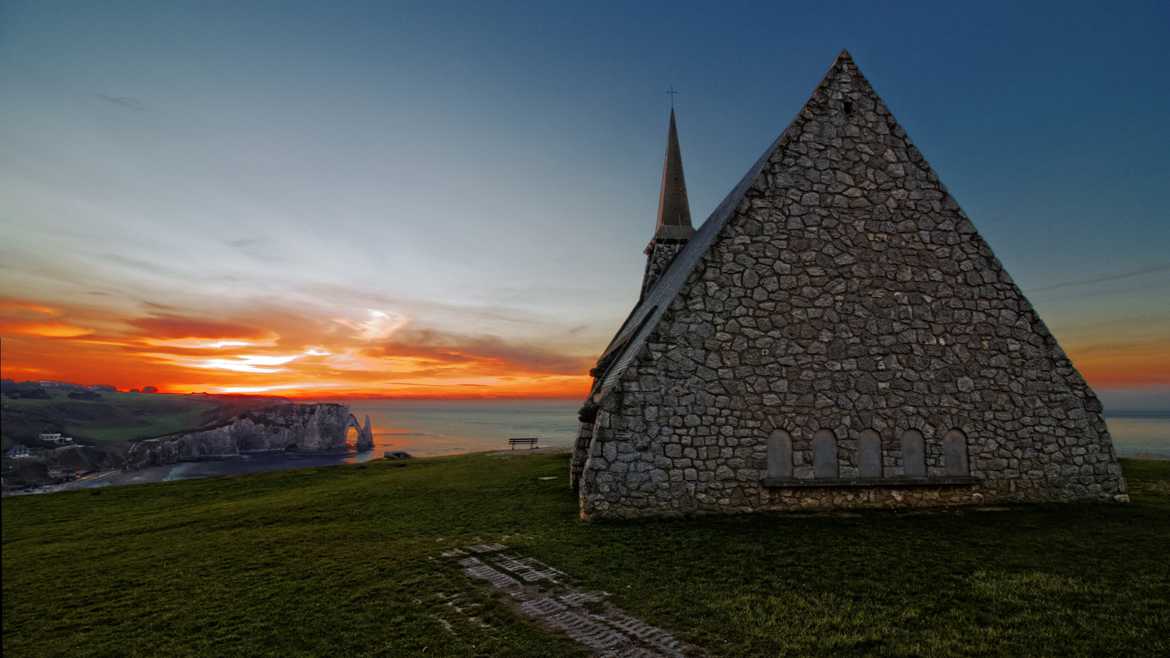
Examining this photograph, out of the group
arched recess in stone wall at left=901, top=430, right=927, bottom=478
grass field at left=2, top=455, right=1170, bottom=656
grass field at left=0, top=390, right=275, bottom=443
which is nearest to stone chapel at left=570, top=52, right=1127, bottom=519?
arched recess in stone wall at left=901, top=430, right=927, bottom=478

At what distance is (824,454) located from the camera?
40.5 ft

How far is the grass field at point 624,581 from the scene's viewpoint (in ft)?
21.3

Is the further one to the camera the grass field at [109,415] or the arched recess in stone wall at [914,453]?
the arched recess in stone wall at [914,453]

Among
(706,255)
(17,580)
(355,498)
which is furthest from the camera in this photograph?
(355,498)

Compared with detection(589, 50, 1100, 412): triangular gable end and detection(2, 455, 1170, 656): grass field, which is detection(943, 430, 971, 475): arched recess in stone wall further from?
detection(589, 50, 1100, 412): triangular gable end

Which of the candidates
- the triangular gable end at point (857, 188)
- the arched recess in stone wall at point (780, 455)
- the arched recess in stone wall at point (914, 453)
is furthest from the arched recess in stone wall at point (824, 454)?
the triangular gable end at point (857, 188)

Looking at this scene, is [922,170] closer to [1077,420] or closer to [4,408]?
[1077,420]

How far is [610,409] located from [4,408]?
9870 mm

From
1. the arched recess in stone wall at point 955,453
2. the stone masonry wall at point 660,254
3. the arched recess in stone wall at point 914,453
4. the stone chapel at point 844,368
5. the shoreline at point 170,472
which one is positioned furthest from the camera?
the stone masonry wall at point 660,254

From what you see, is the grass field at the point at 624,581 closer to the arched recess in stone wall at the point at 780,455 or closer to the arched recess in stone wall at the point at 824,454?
the arched recess in stone wall at the point at 780,455

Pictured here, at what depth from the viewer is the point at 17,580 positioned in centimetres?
950

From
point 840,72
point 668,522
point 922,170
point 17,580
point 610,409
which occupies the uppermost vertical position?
point 840,72

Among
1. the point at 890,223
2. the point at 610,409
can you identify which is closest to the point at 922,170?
the point at 890,223

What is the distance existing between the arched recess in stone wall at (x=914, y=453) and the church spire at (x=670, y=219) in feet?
51.0
